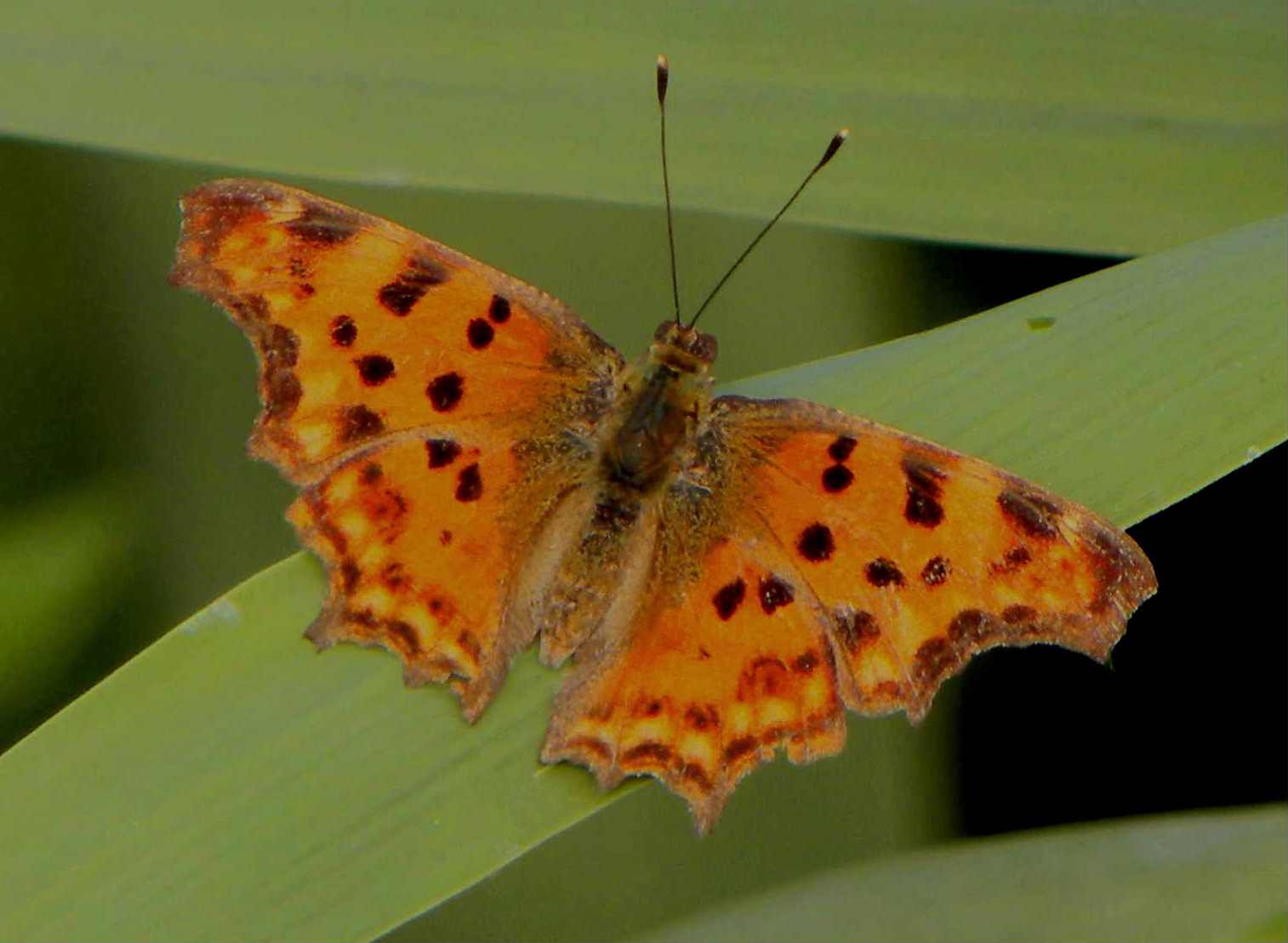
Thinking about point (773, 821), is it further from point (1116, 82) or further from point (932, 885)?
point (1116, 82)

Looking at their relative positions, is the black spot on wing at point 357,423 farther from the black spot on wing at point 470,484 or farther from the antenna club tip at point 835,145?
the antenna club tip at point 835,145

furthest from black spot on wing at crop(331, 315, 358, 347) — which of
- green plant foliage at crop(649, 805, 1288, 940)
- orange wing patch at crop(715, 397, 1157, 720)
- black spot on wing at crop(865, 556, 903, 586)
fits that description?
green plant foliage at crop(649, 805, 1288, 940)

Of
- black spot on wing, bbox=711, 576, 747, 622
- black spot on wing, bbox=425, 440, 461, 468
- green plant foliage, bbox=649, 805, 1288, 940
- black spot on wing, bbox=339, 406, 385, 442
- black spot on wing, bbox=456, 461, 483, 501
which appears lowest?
green plant foliage, bbox=649, 805, 1288, 940

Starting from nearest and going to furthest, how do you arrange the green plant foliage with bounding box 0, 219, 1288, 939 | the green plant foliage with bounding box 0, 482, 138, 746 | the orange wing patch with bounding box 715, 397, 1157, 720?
the green plant foliage with bounding box 0, 219, 1288, 939 < the orange wing patch with bounding box 715, 397, 1157, 720 < the green plant foliage with bounding box 0, 482, 138, 746

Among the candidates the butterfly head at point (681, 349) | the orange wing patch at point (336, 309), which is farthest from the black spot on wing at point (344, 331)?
the butterfly head at point (681, 349)

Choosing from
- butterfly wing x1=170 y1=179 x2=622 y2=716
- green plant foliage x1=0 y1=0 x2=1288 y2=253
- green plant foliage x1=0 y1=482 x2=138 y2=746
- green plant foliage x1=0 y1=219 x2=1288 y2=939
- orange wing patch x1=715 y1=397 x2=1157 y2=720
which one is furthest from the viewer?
green plant foliage x1=0 y1=482 x2=138 y2=746

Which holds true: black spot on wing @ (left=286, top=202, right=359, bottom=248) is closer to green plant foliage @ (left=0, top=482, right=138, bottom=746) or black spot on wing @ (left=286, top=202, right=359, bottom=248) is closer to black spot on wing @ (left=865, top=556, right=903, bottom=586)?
black spot on wing @ (left=865, top=556, right=903, bottom=586)
